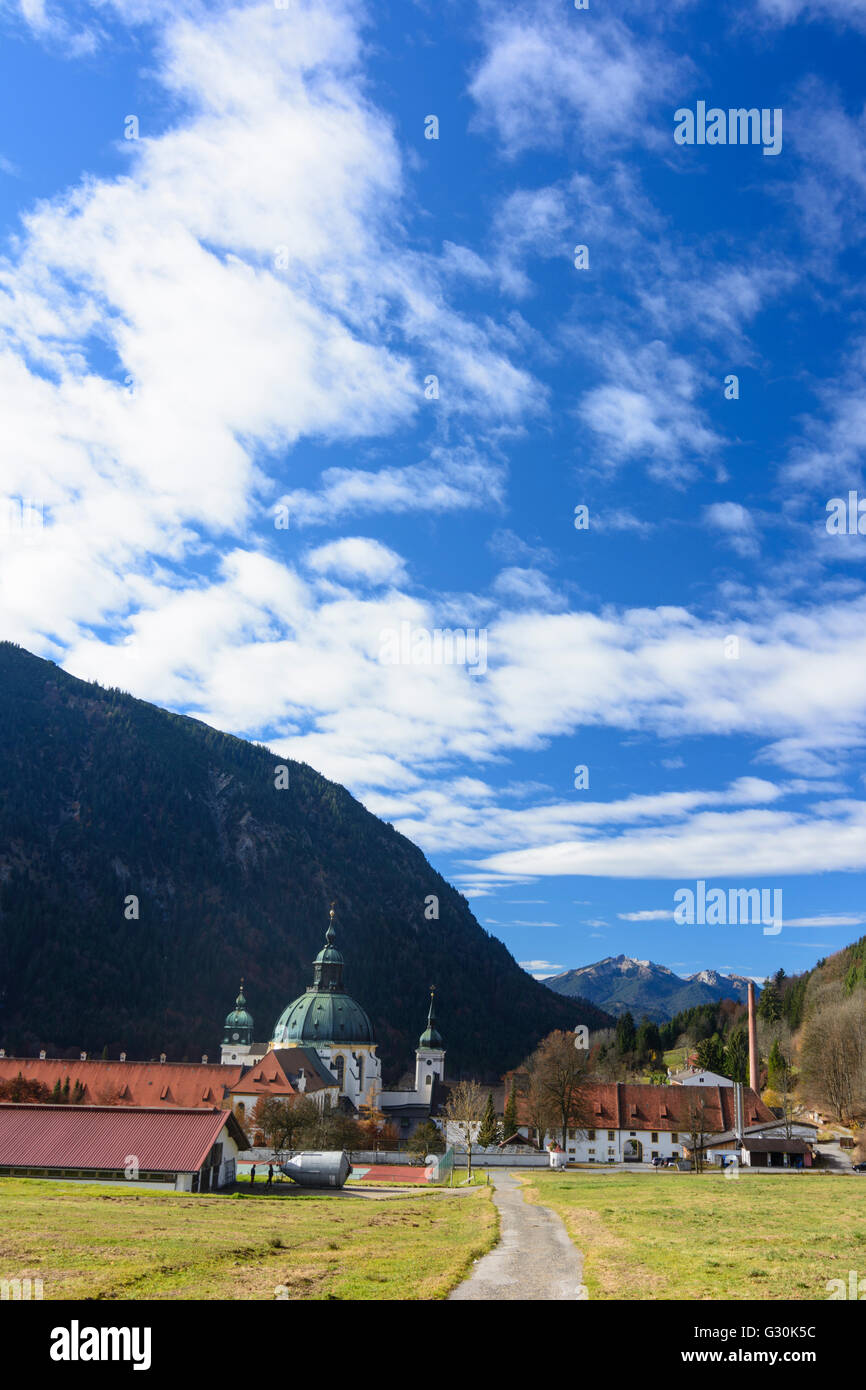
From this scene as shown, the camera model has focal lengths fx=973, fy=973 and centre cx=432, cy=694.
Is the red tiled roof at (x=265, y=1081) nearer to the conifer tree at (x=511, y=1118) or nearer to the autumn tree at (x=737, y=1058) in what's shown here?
the conifer tree at (x=511, y=1118)

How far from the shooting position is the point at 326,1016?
155 m

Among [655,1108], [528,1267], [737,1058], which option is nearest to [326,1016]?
[655,1108]

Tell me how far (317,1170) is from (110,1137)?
13.6 m

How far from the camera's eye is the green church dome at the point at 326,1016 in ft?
503

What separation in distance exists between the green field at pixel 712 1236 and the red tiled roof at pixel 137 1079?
70.5 metres

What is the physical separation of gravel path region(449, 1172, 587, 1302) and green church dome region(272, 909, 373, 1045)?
12046 cm

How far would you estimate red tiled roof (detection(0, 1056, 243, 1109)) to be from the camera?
381 ft

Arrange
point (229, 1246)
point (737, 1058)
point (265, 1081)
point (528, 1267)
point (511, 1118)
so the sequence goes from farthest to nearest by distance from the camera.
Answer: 1. point (737, 1058)
2. point (265, 1081)
3. point (511, 1118)
4. point (229, 1246)
5. point (528, 1267)

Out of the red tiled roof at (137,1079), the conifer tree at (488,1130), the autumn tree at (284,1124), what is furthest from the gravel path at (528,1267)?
the red tiled roof at (137,1079)

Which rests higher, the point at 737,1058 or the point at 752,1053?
the point at 752,1053

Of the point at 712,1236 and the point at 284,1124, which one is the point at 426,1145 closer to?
the point at 284,1124
